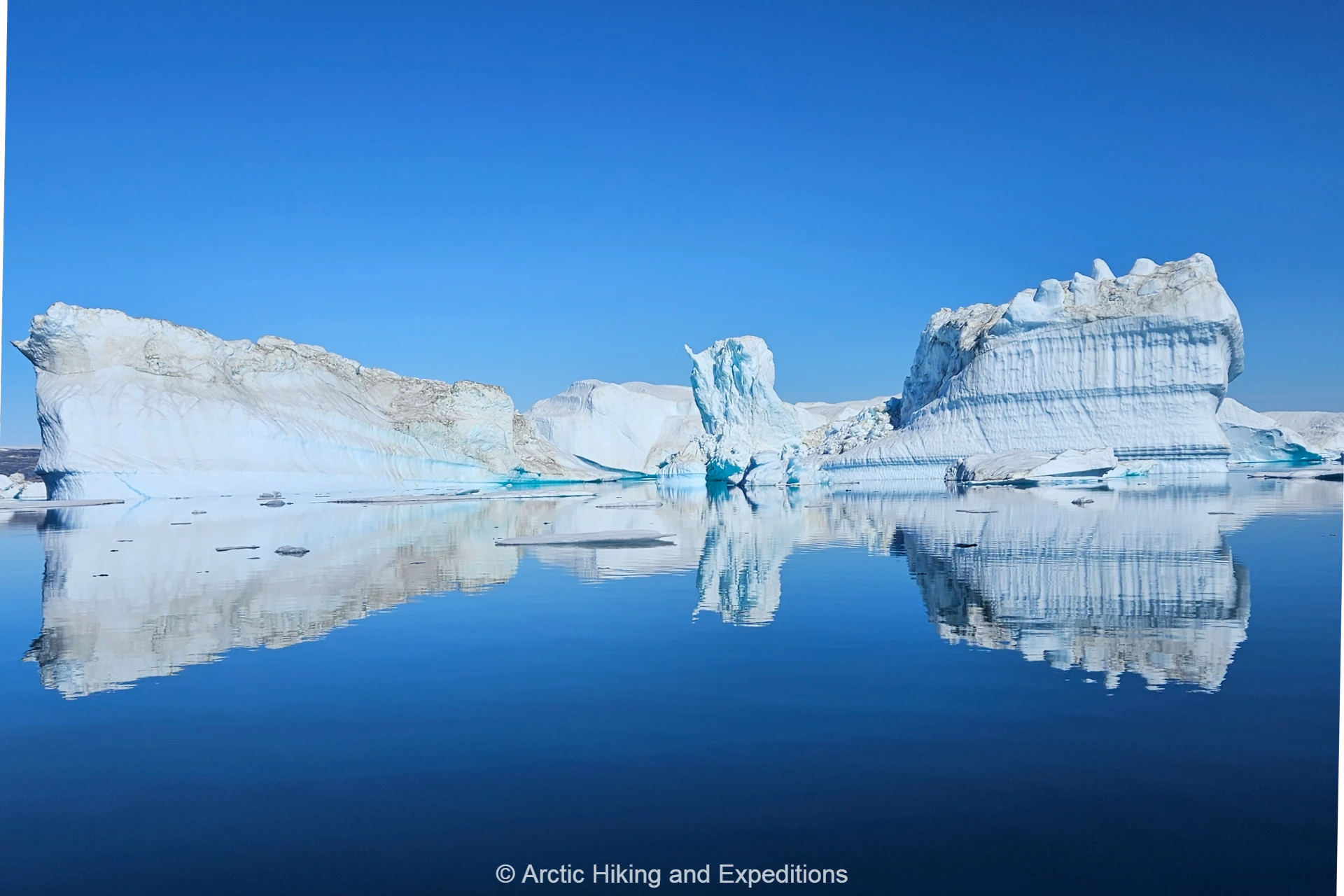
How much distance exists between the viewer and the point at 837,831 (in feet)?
10.9

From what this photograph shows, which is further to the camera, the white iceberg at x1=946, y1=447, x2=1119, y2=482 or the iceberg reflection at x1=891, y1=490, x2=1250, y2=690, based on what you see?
the white iceberg at x1=946, y1=447, x2=1119, y2=482

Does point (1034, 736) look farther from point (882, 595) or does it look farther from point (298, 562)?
point (298, 562)

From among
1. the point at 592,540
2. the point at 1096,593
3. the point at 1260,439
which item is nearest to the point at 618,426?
the point at 1260,439

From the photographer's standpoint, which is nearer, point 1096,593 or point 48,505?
point 1096,593

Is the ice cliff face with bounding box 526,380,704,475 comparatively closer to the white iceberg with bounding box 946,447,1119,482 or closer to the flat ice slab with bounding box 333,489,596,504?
the flat ice slab with bounding box 333,489,596,504

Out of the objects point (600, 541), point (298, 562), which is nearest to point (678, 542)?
point (600, 541)

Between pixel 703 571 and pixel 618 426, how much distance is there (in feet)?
294

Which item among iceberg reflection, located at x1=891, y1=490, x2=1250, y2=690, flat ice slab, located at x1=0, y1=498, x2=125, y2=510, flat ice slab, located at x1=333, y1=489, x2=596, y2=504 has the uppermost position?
iceberg reflection, located at x1=891, y1=490, x2=1250, y2=690

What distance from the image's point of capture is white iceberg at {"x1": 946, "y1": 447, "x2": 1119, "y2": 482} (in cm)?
3728

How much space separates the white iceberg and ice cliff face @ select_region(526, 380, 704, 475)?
2170 inches

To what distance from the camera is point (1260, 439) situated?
52.8 meters

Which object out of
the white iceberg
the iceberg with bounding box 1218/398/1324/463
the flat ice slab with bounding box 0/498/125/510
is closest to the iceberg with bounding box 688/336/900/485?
the white iceberg

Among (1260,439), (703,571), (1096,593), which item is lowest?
(703,571)

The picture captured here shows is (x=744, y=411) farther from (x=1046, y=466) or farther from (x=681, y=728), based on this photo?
(x=681, y=728)
